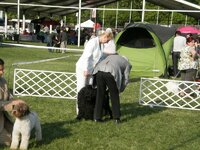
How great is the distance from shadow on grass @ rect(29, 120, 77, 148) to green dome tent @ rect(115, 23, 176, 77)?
7621 millimetres

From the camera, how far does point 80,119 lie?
22.5 feet

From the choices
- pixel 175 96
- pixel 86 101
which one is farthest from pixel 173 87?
pixel 86 101

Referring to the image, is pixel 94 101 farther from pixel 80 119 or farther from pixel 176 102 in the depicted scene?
pixel 176 102

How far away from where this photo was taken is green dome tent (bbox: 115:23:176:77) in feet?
45.2

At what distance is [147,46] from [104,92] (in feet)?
26.2

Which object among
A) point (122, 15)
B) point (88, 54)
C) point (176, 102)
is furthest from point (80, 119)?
point (122, 15)

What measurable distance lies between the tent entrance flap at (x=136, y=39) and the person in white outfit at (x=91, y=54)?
7.65m

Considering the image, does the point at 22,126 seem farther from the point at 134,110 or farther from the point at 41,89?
the point at 41,89

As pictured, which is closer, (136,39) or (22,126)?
(22,126)

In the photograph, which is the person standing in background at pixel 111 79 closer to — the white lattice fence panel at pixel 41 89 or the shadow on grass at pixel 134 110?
the shadow on grass at pixel 134 110

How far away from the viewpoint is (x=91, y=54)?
6.55 metres

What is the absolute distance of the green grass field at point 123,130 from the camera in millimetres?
5484

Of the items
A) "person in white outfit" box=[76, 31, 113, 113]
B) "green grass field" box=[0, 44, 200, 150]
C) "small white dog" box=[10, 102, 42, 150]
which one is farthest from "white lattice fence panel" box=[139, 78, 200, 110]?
"small white dog" box=[10, 102, 42, 150]

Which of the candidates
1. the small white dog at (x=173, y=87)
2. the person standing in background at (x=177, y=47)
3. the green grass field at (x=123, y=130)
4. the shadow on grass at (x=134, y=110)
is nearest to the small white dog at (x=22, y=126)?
the green grass field at (x=123, y=130)
